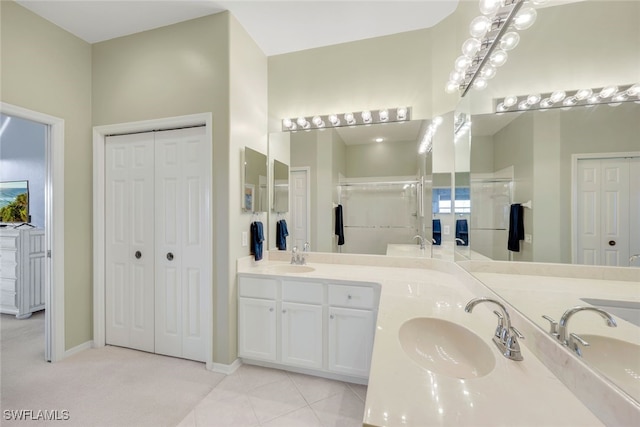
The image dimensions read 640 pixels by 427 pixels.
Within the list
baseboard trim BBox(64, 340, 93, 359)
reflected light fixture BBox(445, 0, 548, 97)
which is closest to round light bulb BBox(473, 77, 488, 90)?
reflected light fixture BBox(445, 0, 548, 97)

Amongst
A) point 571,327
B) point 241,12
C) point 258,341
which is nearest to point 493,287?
point 571,327

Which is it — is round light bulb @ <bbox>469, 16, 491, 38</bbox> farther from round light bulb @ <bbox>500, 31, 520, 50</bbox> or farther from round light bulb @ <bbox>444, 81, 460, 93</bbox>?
round light bulb @ <bbox>444, 81, 460, 93</bbox>

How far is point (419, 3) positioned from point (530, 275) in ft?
6.94

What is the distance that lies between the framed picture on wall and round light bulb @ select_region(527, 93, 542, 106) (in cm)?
198

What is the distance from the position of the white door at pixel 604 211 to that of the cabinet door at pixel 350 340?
134cm

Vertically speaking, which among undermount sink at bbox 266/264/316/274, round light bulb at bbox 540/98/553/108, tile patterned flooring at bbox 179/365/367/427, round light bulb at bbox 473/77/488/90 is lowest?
tile patterned flooring at bbox 179/365/367/427

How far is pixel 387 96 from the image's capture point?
242cm

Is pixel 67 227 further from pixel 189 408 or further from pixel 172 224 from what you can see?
pixel 189 408

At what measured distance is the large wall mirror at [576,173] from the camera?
68 centimetres

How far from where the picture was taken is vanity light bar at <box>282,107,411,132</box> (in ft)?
7.75

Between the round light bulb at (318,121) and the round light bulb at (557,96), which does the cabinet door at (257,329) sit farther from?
the round light bulb at (557,96)

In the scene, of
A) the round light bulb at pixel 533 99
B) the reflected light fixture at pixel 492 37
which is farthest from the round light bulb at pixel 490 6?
the round light bulb at pixel 533 99

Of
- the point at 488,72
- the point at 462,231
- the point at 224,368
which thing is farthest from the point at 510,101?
the point at 224,368

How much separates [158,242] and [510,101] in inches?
110
